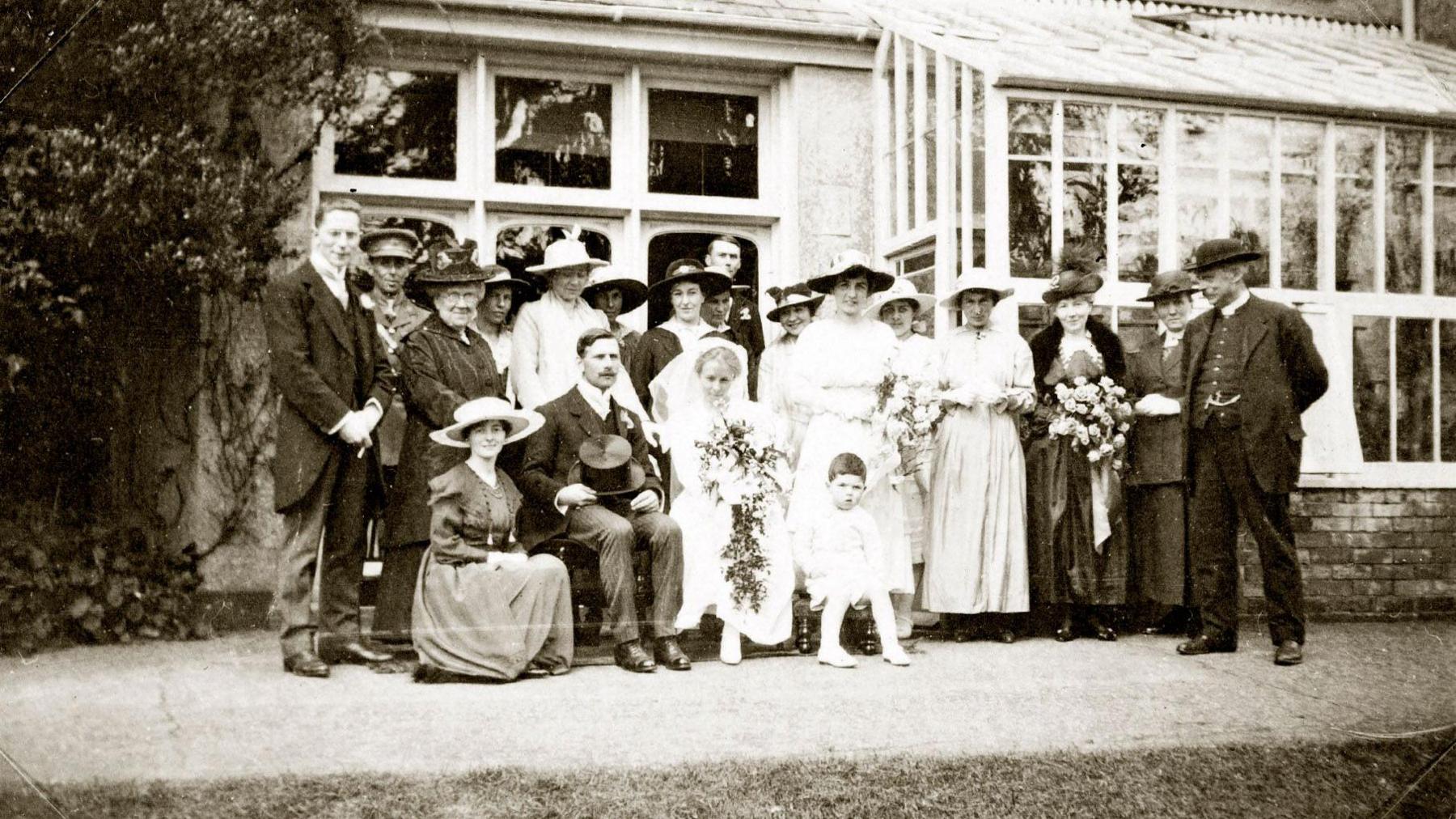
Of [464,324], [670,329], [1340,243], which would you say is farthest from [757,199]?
[1340,243]

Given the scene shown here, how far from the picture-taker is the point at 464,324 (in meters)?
6.01

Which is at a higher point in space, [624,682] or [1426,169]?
[1426,169]

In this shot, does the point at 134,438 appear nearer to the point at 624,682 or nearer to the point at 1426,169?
the point at 624,682

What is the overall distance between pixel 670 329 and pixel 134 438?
3.09m

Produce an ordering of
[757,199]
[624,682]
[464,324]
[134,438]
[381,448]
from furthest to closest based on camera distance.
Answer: [757,199], [134,438], [381,448], [464,324], [624,682]

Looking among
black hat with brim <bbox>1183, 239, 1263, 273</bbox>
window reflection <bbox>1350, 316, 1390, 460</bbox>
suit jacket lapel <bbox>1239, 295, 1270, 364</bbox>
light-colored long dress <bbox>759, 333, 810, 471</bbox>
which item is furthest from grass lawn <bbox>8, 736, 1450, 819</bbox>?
window reflection <bbox>1350, 316, 1390, 460</bbox>

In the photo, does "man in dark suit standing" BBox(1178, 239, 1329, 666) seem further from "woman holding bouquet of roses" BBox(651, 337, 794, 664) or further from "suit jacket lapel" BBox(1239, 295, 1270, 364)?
"woman holding bouquet of roses" BBox(651, 337, 794, 664)

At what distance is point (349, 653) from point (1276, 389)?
4543mm

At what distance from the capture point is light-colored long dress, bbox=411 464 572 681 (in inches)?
209

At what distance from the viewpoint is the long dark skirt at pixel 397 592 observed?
5742 millimetres

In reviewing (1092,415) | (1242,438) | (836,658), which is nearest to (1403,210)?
(1242,438)

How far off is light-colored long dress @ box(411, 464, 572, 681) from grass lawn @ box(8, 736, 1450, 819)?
110cm

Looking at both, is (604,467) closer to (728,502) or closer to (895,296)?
(728,502)

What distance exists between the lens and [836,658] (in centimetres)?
569
